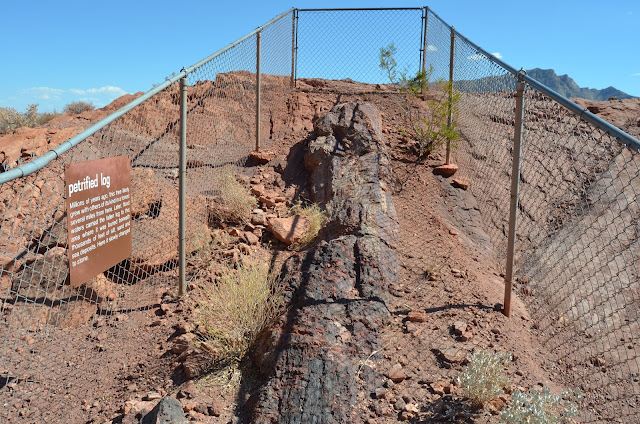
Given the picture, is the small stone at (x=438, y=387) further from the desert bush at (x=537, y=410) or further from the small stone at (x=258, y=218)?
the small stone at (x=258, y=218)

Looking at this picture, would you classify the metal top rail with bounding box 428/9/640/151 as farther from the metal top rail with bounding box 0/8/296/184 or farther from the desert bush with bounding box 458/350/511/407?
the metal top rail with bounding box 0/8/296/184

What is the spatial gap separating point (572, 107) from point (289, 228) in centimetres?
339

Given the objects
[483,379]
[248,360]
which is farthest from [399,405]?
[248,360]

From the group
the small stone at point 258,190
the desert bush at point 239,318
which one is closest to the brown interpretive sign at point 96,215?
the desert bush at point 239,318

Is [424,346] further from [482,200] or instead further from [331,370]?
[482,200]

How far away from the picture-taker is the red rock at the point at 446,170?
7188 millimetres

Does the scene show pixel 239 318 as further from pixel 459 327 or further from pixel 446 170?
pixel 446 170

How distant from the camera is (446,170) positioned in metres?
7.19

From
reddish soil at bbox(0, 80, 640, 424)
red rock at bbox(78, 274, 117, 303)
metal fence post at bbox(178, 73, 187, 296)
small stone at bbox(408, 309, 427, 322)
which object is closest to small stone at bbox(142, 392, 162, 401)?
reddish soil at bbox(0, 80, 640, 424)

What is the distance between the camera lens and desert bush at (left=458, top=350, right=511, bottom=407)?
3262 millimetres

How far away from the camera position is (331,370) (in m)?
3.57

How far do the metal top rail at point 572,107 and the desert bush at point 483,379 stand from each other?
158 cm

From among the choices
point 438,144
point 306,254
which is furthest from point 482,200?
point 306,254

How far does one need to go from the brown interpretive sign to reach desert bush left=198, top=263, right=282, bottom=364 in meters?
0.87
